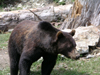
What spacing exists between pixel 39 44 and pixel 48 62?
0.80 metres

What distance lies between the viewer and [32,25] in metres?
5.10

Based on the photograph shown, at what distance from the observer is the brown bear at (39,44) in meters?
4.34

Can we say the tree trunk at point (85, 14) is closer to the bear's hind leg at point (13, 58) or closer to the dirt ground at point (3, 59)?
the dirt ground at point (3, 59)

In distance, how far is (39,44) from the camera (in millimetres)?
4500

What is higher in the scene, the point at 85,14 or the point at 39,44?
the point at 39,44

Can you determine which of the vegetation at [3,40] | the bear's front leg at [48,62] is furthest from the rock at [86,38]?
the vegetation at [3,40]

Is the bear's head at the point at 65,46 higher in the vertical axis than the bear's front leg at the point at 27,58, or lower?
higher

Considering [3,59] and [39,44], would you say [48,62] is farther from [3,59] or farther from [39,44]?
[3,59]

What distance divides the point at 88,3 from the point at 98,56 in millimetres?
2849

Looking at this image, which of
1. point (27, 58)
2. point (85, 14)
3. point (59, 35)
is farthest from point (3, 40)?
point (59, 35)

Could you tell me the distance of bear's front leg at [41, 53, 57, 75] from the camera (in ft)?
16.0

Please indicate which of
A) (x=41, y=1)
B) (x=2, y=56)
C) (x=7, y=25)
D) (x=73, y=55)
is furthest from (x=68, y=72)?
(x=41, y=1)

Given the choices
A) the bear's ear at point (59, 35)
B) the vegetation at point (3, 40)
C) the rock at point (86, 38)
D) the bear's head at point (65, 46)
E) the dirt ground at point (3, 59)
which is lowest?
the vegetation at point (3, 40)

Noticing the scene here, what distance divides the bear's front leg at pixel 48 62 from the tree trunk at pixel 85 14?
13.4 feet
